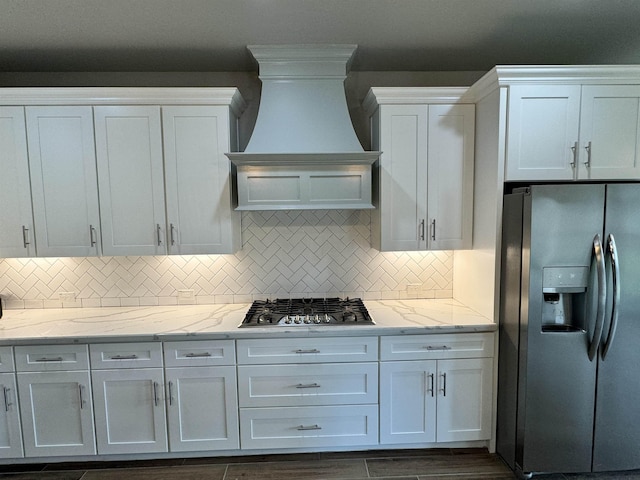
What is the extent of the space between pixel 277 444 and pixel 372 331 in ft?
3.08

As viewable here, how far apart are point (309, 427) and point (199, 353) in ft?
2.73

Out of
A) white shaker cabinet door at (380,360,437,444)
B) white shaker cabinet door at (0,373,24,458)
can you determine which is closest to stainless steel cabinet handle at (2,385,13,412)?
white shaker cabinet door at (0,373,24,458)

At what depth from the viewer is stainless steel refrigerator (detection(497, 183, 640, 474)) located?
1.91 m

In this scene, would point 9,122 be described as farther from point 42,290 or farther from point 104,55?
point 42,290

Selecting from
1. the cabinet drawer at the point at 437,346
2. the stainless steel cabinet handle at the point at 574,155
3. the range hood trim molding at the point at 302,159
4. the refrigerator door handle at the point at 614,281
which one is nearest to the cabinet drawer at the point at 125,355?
the range hood trim molding at the point at 302,159

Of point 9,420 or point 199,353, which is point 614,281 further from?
point 9,420

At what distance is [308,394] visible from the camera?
88.3 inches

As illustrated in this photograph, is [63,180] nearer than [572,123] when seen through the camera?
No

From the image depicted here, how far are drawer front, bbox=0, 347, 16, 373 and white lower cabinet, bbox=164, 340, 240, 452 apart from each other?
2.95ft

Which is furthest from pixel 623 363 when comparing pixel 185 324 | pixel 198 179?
pixel 198 179

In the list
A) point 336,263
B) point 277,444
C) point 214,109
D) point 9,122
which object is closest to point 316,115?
point 214,109

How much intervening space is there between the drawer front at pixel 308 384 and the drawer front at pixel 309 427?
0.17 feet

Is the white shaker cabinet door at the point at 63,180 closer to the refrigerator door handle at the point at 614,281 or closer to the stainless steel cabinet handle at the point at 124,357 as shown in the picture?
the stainless steel cabinet handle at the point at 124,357

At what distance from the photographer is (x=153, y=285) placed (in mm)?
2766
